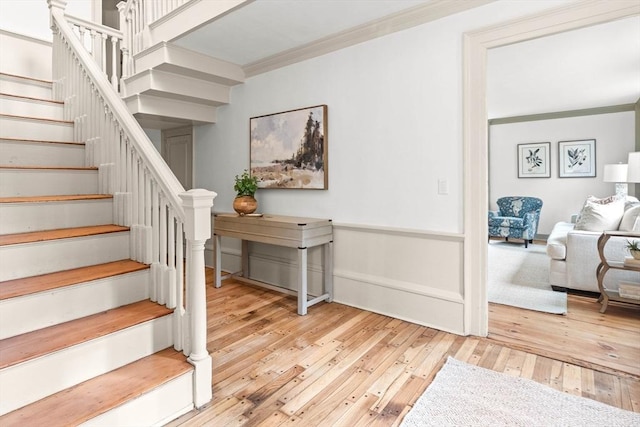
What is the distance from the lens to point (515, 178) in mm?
7117

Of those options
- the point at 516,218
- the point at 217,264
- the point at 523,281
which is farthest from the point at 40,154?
the point at 516,218

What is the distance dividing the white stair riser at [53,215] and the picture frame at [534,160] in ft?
24.1

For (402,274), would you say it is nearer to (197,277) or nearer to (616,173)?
(197,277)

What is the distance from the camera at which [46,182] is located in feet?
7.48

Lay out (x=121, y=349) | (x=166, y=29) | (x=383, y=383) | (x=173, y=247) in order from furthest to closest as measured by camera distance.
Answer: (x=166, y=29)
(x=383, y=383)
(x=173, y=247)
(x=121, y=349)

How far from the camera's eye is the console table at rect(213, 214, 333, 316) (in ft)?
9.70

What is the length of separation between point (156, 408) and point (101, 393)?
0.24 metres

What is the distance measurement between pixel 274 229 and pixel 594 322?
276 cm

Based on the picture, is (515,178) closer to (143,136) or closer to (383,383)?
(383,383)

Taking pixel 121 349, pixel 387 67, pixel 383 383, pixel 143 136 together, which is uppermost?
pixel 387 67

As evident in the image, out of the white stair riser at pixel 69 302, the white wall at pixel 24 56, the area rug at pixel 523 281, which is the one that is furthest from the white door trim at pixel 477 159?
the white wall at pixel 24 56

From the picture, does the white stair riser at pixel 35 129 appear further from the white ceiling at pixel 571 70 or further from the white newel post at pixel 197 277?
the white ceiling at pixel 571 70

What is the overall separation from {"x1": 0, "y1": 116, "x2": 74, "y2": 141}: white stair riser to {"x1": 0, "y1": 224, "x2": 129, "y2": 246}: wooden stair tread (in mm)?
1027

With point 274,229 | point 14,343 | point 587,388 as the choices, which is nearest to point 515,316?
point 587,388
